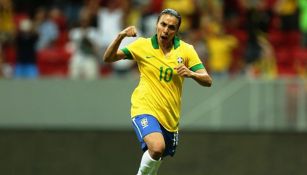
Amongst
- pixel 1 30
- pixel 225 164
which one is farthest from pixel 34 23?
pixel 225 164

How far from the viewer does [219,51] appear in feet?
57.6

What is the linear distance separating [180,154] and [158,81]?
504 cm

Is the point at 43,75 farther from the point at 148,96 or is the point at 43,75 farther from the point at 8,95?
the point at 148,96

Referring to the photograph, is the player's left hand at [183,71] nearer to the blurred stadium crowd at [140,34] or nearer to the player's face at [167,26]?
the player's face at [167,26]

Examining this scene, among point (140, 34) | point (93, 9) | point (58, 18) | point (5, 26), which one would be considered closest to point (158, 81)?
point (140, 34)

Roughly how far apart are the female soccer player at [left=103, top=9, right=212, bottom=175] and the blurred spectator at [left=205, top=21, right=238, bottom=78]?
6.89 metres

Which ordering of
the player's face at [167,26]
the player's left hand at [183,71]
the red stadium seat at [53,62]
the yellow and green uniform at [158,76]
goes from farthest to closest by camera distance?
the red stadium seat at [53,62] < the yellow and green uniform at [158,76] < the player's face at [167,26] < the player's left hand at [183,71]

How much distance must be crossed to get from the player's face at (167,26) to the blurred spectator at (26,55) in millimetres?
8147

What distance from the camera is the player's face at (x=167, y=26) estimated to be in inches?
385

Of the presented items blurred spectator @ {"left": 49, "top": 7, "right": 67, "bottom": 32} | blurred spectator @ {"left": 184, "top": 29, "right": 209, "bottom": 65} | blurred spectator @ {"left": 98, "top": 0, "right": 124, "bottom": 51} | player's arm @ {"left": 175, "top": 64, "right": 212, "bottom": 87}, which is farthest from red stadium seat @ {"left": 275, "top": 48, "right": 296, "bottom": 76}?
player's arm @ {"left": 175, "top": 64, "right": 212, "bottom": 87}

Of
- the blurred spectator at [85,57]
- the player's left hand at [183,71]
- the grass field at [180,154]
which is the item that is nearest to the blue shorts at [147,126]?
the player's left hand at [183,71]

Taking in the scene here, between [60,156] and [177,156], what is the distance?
6.33 feet

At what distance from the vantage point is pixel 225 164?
48.9 feet

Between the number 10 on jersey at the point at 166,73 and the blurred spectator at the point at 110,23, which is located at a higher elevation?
the blurred spectator at the point at 110,23
